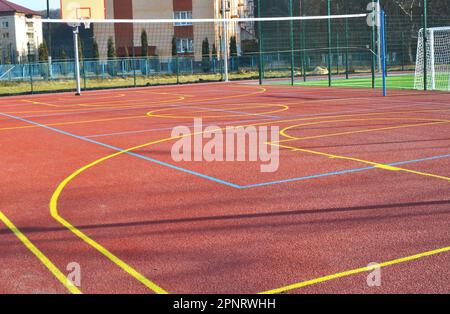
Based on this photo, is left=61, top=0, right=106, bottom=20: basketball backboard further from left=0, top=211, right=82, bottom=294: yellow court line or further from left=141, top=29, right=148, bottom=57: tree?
left=141, top=29, right=148, bottom=57: tree

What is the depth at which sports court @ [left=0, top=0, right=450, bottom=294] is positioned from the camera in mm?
4805

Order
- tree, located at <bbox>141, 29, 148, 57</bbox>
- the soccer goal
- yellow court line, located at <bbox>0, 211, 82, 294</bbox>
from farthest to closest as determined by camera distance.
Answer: tree, located at <bbox>141, 29, 148, 57</bbox>
the soccer goal
yellow court line, located at <bbox>0, 211, 82, 294</bbox>

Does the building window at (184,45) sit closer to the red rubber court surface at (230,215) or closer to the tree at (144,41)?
the tree at (144,41)

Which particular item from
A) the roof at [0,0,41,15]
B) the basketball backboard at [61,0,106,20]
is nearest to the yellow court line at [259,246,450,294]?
the basketball backboard at [61,0,106,20]

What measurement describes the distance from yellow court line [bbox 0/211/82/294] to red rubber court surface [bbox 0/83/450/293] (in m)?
0.02

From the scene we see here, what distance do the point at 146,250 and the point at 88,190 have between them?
9.02 feet

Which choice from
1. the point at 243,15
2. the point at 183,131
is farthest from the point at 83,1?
the point at 243,15

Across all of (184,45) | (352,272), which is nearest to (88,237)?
(352,272)

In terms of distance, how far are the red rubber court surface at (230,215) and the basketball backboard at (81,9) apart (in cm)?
1368

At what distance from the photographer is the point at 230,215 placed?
21.6 feet

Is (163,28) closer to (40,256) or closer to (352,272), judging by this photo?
(40,256)

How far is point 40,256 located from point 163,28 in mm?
57126

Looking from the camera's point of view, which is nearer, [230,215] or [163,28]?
[230,215]
